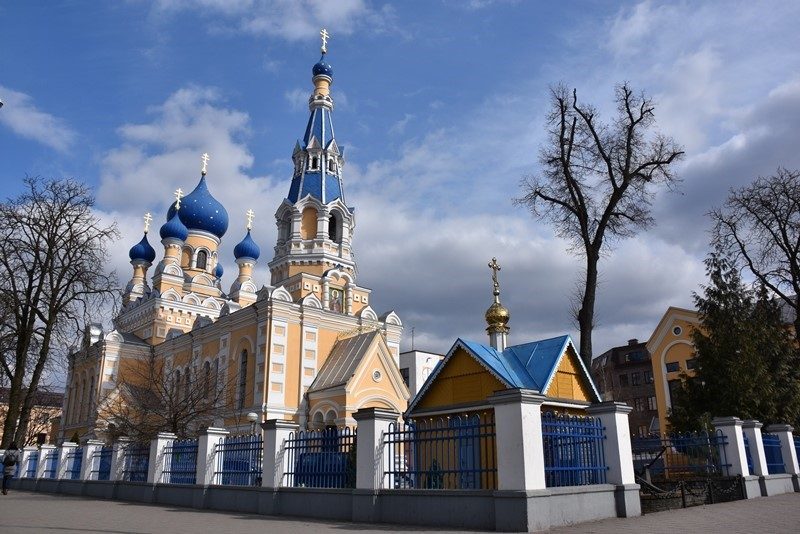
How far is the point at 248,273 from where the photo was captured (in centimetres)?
4047

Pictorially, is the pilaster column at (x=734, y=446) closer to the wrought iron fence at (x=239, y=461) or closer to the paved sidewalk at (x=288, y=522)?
the paved sidewalk at (x=288, y=522)

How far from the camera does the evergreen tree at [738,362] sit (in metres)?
18.0

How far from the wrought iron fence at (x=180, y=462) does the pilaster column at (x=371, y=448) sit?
18.1ft

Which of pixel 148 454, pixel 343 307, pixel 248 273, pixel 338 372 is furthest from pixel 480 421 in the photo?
pixel 248 273

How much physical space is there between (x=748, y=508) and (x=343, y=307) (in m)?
23.0

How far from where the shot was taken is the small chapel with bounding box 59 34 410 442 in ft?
85.8

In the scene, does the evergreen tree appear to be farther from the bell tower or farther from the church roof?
the bell tower

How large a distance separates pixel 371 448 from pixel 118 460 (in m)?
10.2

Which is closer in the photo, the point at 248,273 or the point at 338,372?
the point at 338,372

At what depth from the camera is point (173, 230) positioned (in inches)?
1544

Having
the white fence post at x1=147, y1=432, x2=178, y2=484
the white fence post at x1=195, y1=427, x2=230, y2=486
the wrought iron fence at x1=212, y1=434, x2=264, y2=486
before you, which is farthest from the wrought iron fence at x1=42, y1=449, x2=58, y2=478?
the wrought iron fence at x1=212, y1=434, x2=264, y2=486

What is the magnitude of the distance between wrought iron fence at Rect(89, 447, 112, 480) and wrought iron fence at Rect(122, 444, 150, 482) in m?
1.16

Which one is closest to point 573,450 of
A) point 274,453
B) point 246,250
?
point 274,453

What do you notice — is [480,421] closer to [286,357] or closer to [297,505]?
[297,505]
